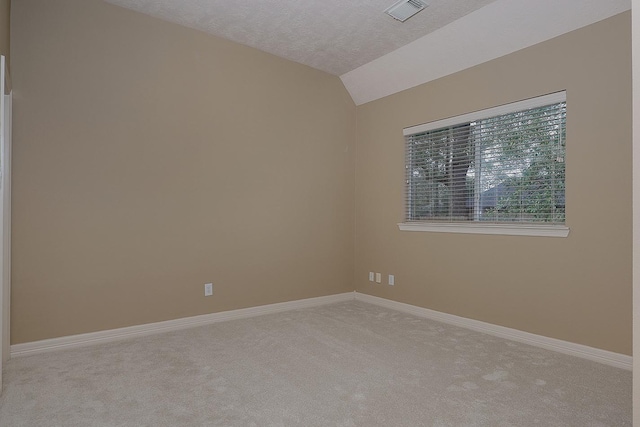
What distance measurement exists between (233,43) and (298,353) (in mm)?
3110

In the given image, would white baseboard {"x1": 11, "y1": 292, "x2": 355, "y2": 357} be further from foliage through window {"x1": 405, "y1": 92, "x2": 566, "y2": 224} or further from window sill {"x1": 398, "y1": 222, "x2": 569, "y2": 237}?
foliage through window {"x1": 405, "y1": 92, "x2": 566, "y2": 224}

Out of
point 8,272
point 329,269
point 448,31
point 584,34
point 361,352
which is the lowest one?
point 361,352

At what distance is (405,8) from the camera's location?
329 centimetres

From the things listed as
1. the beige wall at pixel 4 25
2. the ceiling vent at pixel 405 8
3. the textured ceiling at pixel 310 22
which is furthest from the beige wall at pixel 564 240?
the beige wall at pixel 4 25

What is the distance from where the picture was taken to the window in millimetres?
3250

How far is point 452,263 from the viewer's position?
3943 mm

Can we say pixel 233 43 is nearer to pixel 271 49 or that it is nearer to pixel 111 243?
pixel 271 49

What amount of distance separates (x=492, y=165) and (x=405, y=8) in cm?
161

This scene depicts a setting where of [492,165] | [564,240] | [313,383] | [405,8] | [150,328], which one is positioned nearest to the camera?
[313,383]

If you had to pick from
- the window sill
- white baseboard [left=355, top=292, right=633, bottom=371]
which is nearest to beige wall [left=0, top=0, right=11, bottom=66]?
the window sill

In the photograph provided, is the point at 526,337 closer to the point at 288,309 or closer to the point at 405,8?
the point at 288,309

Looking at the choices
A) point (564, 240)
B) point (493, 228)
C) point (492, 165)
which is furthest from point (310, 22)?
point (564, 240)

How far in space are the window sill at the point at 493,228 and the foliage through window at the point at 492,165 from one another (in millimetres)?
100

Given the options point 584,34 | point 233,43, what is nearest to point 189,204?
point 233,43
